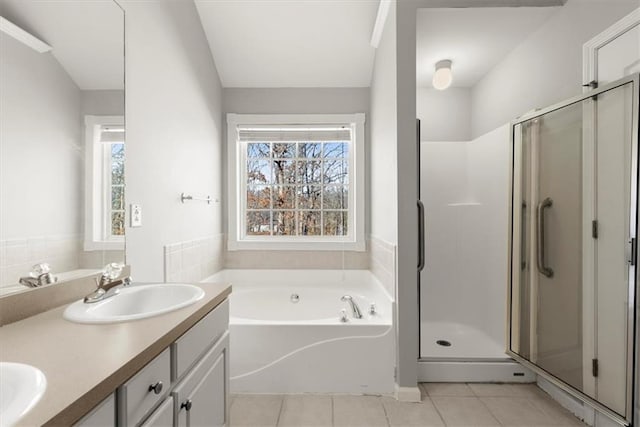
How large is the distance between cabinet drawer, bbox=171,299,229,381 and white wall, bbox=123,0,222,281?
67 cm

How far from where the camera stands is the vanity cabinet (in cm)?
77

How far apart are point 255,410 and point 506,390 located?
63.9 inches


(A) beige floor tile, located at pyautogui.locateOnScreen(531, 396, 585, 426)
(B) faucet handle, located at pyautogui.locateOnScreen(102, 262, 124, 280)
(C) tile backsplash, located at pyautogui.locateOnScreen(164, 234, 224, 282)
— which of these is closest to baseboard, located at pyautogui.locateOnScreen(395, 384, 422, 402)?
(A) beige floor tile, located at pyautogui.locateOnScreen(531, 396, 585, 426)

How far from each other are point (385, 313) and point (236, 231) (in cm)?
160

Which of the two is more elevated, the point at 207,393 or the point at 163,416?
the point at 163,416

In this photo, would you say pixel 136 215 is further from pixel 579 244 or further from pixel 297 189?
pixel 579 244

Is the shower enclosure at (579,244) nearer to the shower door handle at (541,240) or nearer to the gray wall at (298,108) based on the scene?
the shower door handle at (541,240)

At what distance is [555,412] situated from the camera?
6.05 feet

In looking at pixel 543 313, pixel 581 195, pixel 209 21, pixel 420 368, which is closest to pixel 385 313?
pixel 420 368

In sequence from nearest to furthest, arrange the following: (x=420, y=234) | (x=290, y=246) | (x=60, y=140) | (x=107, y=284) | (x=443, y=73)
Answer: (x=60, y=140)
(x=107, y=284)
(x=420, y=234)
(x=443, y=73)
(x=290, y=246)

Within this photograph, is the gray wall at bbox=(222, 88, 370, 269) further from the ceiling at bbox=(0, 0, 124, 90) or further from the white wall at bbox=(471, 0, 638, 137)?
the ceiling at bbox=(0, 0, 124, 90)

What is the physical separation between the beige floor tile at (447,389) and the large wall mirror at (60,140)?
202 cm

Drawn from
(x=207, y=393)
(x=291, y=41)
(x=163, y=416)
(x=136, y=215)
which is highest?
(x=291, y=41)

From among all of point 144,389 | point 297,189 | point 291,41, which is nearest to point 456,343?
point 297,189
